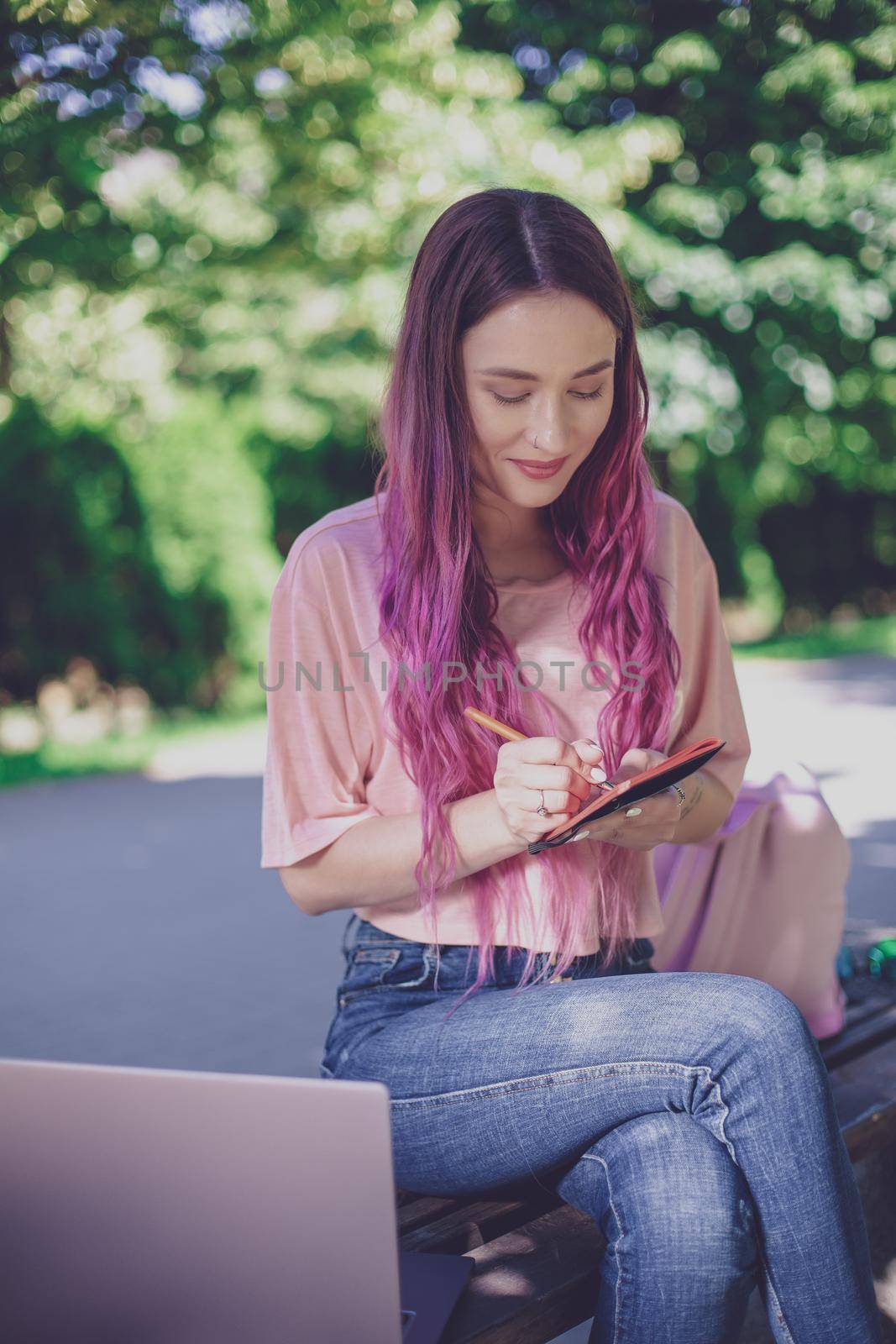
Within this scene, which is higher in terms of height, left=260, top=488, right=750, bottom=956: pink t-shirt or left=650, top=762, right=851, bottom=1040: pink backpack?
left=260, top=488, right=750, bottom=956: pink t-shirt

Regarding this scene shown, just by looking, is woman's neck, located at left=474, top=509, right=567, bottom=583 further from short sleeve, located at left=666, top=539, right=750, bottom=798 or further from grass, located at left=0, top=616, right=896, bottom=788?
grass, located at left=0, top=616, right=896, bottom=788

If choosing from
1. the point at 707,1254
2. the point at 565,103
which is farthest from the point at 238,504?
the point at 707,1254

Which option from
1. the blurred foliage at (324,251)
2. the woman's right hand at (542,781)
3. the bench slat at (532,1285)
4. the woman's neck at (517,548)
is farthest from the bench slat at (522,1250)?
the blurred foliage at (324,251)

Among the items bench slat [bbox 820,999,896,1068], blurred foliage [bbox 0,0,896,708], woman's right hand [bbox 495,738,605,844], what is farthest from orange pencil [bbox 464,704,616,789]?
blurred foliage [bbox 0,0,896,708]

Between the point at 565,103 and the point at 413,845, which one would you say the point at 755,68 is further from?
the point at 413,845

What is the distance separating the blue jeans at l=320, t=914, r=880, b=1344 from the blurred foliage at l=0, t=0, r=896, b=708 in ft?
18.3

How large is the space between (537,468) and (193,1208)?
1.04 meters

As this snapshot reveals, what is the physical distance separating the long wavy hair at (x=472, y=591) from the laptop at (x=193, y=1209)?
560 millimetres

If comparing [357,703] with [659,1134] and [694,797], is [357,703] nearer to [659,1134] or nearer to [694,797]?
[694,797]

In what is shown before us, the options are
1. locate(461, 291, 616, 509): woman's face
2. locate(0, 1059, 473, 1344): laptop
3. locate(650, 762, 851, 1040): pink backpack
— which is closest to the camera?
locate(0, 1059, 473, 1344): laptop

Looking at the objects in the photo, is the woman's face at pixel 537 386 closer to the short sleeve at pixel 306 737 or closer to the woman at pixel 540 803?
the woman at pixel 540 803

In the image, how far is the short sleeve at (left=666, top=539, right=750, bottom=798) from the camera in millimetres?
1987

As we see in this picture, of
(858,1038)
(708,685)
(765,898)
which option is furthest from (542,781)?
(858,1038)

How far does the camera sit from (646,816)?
1712 millimetres
